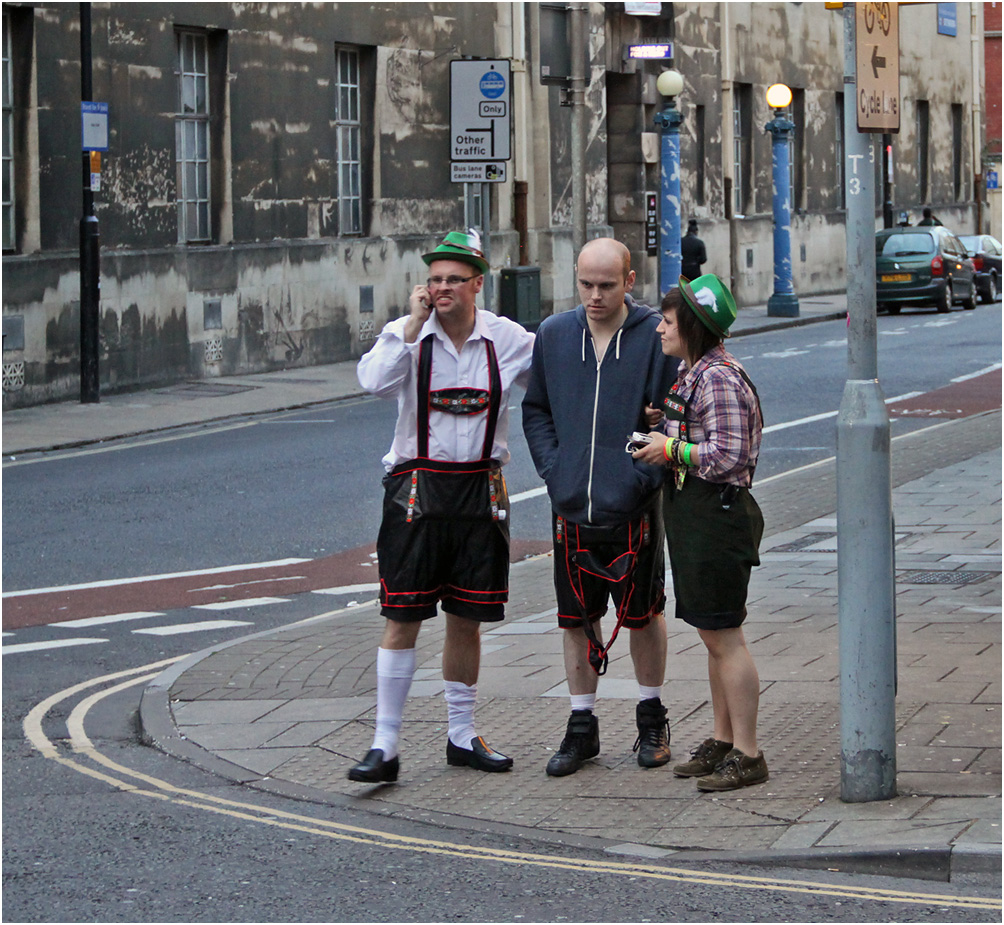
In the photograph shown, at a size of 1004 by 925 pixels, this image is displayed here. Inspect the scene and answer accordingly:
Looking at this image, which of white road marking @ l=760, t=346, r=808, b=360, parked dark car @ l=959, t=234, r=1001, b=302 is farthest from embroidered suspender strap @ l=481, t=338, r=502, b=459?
parked dark car @ l=959, t=234, r=1001, b=302

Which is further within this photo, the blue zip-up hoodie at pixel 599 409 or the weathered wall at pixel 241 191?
the weathered wall at pixel 241 191

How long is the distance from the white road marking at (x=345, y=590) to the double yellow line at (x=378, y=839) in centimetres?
271

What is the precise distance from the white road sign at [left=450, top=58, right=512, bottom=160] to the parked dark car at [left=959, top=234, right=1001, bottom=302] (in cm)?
1700

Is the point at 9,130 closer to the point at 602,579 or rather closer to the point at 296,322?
the point at 296,322

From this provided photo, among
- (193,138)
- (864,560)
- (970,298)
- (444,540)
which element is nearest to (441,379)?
(444,540)

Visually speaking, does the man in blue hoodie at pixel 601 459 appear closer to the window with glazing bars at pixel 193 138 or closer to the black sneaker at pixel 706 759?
the black sneaker at pixel 706 759

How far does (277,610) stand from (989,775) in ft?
15.9

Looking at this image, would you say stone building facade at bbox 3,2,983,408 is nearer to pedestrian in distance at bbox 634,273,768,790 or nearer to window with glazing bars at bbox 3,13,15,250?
window with glazing bars at bbox 3,13,15,250

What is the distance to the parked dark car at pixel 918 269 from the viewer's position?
3475 centimetres

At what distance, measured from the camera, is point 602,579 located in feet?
21.1

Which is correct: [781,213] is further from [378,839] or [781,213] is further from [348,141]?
[378,839]

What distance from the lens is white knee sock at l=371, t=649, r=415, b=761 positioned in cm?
653

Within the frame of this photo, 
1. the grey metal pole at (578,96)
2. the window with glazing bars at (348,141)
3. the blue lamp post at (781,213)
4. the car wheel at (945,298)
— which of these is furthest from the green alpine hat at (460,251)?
the car wheel at (945,298)

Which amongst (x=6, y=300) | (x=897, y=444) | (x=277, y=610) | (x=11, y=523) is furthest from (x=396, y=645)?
(x=6, y=300)
